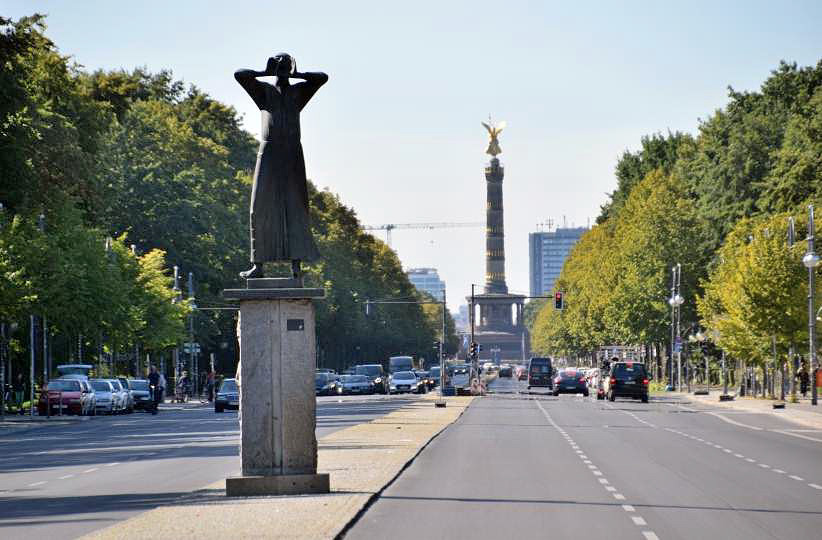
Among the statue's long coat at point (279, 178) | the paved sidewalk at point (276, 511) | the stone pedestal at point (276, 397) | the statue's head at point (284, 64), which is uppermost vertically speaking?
the statue's head at point (284, 64)

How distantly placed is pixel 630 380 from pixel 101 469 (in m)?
51.0

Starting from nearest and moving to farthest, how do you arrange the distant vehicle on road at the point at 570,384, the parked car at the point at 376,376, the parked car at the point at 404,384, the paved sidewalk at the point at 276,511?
the paved sidewalk at the point at 276,511 → the distant vehicle on road at the point at 570,384 → the parked car at the point at 404,384 → the parked car at the point at 376,376

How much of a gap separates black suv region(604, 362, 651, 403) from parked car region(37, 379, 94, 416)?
2630cm

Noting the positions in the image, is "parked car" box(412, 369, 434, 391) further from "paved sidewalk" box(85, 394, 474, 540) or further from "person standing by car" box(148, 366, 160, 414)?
"paved sidewalk" box(85, 394, 474, 540)

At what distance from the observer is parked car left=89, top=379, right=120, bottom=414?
65500 mm

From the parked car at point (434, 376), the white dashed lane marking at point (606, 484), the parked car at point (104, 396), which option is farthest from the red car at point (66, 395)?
the parked car at point (434, 376)

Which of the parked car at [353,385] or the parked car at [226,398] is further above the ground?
the parked car at [226,398]

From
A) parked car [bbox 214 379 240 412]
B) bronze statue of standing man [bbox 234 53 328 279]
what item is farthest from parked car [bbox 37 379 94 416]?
bronze statue of standing man [bbox 234 53 328 279]

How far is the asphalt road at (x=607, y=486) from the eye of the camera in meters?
17.7

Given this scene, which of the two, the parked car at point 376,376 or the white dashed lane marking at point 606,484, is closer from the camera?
the white dashed lane marking at point 606,484

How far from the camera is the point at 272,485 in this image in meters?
20.8

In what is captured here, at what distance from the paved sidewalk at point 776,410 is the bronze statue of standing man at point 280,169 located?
99.0 feet

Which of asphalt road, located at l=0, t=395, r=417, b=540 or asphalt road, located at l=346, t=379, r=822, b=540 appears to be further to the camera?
asphalt road, located at l=0, t=395, r=417, b=540

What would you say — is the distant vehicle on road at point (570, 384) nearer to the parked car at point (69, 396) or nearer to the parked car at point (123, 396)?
the parked car at point (123, 396)
